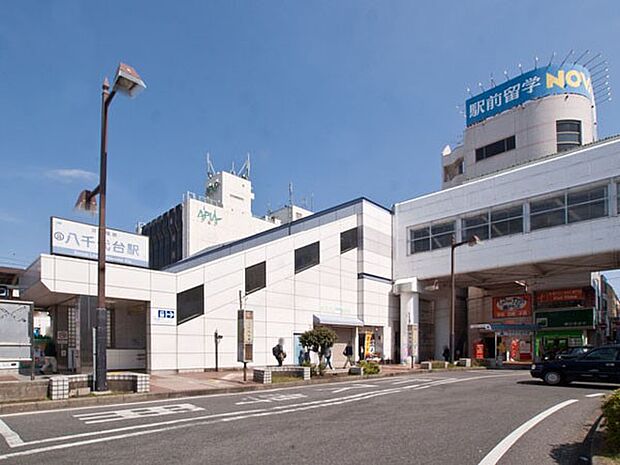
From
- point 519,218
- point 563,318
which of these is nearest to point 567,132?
point 563,318

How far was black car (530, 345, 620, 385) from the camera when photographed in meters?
17.9

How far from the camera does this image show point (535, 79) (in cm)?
5378

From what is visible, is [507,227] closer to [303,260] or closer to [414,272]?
[414,272]

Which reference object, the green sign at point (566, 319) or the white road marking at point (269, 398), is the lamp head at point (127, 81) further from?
the green sign at point (566, 319)

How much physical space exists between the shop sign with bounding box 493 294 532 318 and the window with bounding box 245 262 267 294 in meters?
26.5

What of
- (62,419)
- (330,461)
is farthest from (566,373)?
(62,419)

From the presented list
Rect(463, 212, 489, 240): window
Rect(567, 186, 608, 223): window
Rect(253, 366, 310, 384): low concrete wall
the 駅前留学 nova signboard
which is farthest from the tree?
the 駅前留学 nova signboard

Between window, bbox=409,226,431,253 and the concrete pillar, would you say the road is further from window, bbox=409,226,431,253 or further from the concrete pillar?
window, bbox=409,226,431,253

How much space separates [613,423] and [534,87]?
52735 millimetres

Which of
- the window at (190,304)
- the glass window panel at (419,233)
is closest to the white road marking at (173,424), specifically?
the window at (190,304)

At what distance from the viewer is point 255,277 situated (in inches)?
1178

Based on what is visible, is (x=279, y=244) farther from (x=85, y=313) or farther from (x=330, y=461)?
(x=330, y=461)

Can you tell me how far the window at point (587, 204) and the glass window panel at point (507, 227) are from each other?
3133 mm

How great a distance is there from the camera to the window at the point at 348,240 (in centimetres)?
3606
